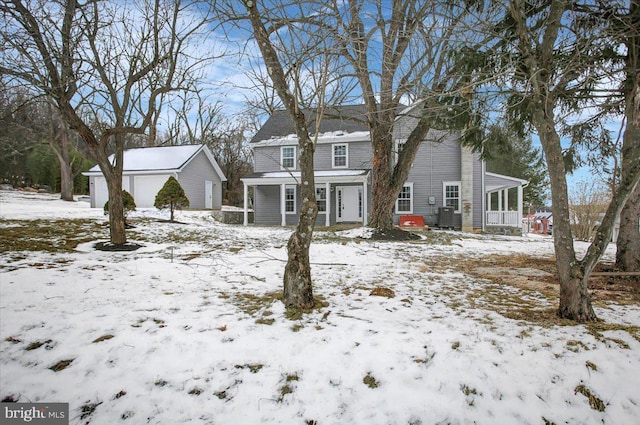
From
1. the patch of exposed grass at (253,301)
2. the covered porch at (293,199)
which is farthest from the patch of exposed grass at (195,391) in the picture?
the covered porch at (293,199)

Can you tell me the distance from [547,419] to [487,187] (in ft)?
52.4

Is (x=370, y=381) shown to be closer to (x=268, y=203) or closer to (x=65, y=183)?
(x=268, y=203)

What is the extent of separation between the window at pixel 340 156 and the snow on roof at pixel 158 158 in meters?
8.49

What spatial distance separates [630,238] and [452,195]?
34.3 feet

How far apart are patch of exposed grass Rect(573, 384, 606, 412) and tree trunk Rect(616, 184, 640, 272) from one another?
4.27 m

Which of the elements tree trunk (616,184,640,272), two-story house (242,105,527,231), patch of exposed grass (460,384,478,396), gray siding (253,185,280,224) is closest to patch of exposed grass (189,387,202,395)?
patch of exposed grass (460,384,478,396)

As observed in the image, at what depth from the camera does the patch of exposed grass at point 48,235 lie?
6121 mm

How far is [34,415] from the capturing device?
6.61 feet

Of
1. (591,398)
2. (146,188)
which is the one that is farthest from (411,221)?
(146,188)

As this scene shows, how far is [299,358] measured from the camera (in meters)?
2.48

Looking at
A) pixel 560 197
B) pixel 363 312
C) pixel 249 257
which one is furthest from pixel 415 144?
pixel 363 312

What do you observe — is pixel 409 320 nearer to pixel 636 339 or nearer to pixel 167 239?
pixel 636 339

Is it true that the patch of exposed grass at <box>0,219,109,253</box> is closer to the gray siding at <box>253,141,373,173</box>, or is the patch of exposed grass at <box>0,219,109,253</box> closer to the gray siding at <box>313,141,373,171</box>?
the gray siding at <box>253,141,373,173</box>

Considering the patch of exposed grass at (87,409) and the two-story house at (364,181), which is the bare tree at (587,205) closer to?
the two-story house at (364,181)
